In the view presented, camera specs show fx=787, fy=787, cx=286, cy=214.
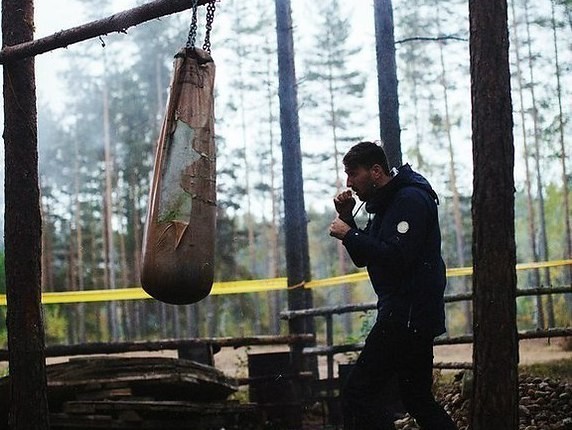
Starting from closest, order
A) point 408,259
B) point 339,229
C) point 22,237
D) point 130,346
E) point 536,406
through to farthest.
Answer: point 408,259, point 339,229, point 22,237, point 536,406, point 130,346

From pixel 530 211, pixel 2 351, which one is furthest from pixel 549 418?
pixel 530 211

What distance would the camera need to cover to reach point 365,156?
455 cm

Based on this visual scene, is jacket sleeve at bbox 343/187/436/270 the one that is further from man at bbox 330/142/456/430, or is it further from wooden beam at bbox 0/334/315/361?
wooden beam at bbox 0/334/315/361

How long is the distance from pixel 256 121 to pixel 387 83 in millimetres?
23448

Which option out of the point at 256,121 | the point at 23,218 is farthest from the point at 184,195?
the point at 256,121

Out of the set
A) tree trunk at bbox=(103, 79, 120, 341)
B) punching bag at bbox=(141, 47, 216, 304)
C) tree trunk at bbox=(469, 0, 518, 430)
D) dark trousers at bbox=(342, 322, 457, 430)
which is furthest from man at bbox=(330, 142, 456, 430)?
tree trunk at bbox=(103, 79, 120, 341)

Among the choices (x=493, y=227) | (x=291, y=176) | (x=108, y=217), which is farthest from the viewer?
(x=108, y=217)

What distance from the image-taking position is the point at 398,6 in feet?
92.5

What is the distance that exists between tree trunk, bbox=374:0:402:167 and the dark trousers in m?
4.84

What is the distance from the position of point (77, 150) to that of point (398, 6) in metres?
14.5

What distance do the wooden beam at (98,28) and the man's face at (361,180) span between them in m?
1.47

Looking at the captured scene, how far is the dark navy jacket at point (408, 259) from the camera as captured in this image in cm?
424

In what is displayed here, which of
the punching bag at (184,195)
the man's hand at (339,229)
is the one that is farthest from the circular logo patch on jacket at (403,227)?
the punching bag at (184,195)

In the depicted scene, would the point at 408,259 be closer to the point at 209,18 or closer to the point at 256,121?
the point at 209,18
